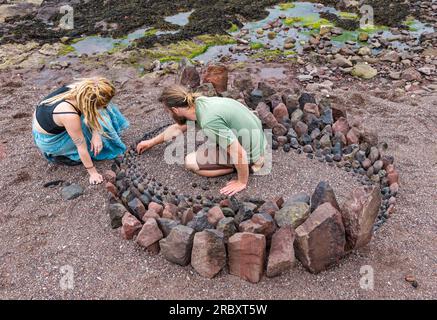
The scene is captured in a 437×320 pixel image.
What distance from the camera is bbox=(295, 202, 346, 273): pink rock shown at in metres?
2.89

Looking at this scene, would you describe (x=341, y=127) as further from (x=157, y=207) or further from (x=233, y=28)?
(x=233, y=28)

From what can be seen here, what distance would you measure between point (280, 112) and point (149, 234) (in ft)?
6.58

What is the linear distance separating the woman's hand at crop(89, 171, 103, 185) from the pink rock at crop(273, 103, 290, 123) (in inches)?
72.3

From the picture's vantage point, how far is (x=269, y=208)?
3.22 metres

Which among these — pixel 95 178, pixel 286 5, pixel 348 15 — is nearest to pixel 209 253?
pixel 95 178

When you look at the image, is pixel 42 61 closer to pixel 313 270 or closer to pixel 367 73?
pixel 367 73

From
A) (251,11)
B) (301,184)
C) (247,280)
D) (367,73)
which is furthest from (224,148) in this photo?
(251,11)

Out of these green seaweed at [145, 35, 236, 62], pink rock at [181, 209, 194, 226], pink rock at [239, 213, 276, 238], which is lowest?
green seaweed at [145, 35, 236, 62]

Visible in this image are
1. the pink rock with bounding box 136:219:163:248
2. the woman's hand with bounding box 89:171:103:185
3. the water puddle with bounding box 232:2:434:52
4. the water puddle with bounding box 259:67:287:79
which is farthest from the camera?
the water puddle with bounding box 232:2:434:52

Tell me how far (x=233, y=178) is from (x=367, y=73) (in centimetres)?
319

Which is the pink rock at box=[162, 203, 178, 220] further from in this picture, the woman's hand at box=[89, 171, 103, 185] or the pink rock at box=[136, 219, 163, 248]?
the woman's hand at box=[89, 171, 103, 185]

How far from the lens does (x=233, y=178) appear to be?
12.5 ft

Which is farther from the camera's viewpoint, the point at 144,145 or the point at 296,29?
the point at 296,29

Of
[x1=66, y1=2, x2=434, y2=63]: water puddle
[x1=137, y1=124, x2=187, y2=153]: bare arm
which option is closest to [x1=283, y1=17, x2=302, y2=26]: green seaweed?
[x1=66, y1=2, x2=434, y2=63]: water puddle
